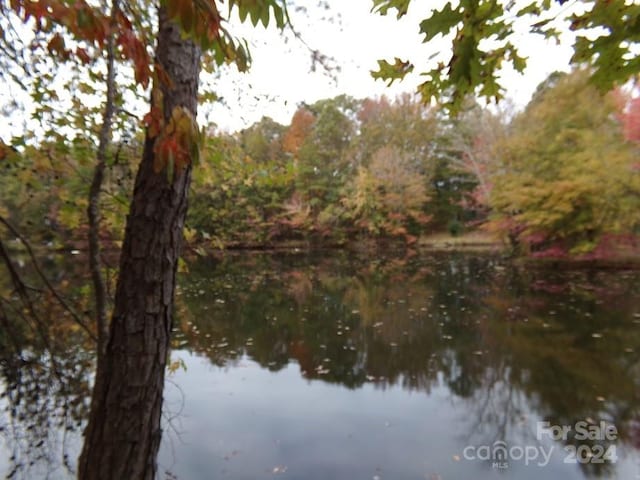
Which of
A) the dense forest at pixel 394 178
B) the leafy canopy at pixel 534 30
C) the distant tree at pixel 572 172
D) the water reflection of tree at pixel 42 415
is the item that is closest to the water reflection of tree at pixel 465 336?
the distant tree at pixel 572 172

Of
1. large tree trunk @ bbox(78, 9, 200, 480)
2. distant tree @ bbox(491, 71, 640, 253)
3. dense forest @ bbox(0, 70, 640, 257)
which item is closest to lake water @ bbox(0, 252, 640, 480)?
dense forest @ bbox(0, 70, 640, 257)

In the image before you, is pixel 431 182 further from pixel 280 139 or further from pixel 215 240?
pixel 215 240

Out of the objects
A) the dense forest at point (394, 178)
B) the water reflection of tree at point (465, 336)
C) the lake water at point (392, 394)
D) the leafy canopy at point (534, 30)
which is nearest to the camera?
the leafy canopy at point (534, 30)

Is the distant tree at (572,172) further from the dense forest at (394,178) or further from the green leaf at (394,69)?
the green leaf at (394,69)

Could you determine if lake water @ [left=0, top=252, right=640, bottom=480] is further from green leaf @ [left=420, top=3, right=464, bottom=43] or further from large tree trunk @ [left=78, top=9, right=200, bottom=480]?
green leaf @ [left=420, top=3, right=464, bottom=43]

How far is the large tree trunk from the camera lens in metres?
1.52

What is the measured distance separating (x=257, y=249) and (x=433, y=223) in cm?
1305

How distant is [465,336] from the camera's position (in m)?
6.72

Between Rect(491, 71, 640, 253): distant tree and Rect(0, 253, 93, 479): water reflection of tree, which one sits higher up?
Rect(491, 71, 640, 253): distant tree

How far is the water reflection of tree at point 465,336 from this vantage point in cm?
455

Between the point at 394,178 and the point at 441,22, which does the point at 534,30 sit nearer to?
the point at 441,22

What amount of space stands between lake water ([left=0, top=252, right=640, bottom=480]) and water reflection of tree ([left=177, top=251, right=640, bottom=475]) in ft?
0.10

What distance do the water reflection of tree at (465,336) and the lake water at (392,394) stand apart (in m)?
0.03

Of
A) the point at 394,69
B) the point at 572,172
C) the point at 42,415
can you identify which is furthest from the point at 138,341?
the point at 572,172
